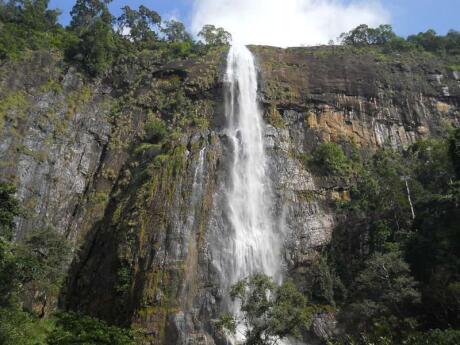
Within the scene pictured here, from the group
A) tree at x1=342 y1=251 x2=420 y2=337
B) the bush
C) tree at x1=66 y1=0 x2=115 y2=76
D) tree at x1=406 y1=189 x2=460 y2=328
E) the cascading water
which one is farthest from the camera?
tree at x1=66 y1=0 x2=115 y2=76

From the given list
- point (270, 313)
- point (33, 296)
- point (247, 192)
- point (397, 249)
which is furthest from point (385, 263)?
point (33, 296)

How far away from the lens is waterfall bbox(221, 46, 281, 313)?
80.2 ft

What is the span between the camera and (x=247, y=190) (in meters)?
28.2

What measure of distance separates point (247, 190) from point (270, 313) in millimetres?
11298

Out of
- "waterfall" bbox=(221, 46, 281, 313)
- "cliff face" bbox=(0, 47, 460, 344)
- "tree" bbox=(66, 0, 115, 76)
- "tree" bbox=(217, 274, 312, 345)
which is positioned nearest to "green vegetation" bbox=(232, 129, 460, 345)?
"tree" bbox=(217, 274, 312, 345)

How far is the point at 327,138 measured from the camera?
111ft

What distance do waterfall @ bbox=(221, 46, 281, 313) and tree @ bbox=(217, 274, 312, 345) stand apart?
155 inches

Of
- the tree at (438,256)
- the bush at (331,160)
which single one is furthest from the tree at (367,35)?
the tree at (438,256)

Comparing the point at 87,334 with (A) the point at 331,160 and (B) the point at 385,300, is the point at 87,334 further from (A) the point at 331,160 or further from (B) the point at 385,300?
(A) the point at 331,160

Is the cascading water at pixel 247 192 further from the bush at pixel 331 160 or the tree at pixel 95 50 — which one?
the tree at pixel 95 50

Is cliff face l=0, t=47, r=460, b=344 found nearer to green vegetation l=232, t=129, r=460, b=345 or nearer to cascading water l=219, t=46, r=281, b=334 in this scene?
cascading water l=219, t=46, r=281, b=334

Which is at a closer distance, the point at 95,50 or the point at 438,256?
the point at 438,256

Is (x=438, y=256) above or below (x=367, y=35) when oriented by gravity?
below

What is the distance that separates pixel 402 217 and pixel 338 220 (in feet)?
11.3
